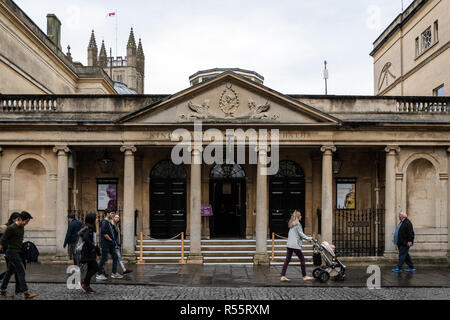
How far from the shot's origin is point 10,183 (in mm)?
19391

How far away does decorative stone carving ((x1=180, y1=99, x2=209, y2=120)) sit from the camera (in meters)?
18.8

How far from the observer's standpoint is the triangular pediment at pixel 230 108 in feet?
61.5

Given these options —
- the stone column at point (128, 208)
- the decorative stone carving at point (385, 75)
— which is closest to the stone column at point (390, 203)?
the stone column at point (128, 208)

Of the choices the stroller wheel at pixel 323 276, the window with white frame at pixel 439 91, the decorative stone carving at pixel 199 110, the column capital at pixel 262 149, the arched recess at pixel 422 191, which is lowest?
the stroller wheel at pixel 323 276

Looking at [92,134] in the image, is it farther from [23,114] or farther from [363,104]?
[363,104]

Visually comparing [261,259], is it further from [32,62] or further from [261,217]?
[32,62]

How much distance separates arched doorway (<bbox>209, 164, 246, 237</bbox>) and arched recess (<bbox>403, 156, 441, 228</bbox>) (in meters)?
6.60

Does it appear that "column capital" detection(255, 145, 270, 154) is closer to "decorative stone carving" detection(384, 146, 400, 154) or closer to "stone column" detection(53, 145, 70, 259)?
"decorative stone carving" detection(384, 146, 400, 154)

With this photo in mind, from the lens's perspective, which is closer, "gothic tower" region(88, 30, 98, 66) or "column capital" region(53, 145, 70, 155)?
"column capital" region(53, 145, 70, 155)

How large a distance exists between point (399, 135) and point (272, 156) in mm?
4771

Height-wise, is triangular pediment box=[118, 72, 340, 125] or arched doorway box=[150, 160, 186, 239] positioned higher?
triangular pediment box=[118, 72, 340, 125]

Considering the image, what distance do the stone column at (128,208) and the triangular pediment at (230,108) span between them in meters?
1.25

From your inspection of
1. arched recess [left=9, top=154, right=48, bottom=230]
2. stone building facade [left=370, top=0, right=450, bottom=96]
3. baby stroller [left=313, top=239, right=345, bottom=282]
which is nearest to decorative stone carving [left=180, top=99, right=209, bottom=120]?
arched recess [left=9, top=154, right=48, bottom=230]

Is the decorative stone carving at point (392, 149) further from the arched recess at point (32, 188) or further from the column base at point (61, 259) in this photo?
the arched recess at point (32, 188)
